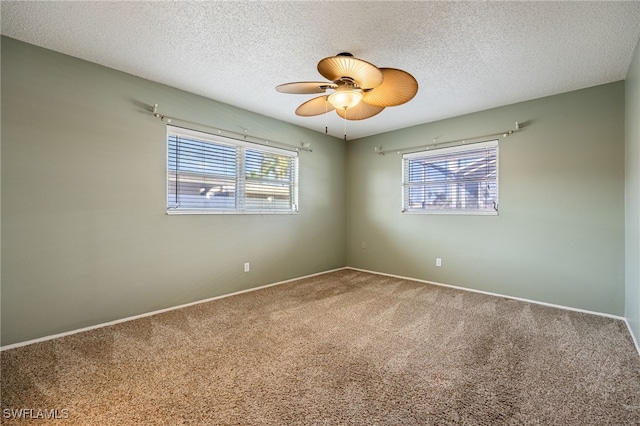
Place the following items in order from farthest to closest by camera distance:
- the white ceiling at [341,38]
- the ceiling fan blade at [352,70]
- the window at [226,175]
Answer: the window at [226,175], the white ceiling at [341,38], the ceiling fan blade at [352,70]

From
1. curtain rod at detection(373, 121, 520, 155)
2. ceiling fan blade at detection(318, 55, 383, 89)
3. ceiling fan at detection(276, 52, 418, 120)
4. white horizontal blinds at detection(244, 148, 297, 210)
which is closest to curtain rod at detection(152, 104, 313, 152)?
white horizontal blinds at detection(244, 148, 297, 210)

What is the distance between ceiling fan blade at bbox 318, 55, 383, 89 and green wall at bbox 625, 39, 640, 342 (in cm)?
217

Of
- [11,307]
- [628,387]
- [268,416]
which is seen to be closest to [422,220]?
[628,387]

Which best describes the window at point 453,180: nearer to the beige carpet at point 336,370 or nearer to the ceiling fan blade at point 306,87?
the beige carpet at point 336,370

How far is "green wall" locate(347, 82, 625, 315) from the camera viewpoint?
3055mm

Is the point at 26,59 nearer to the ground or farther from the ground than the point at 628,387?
farther from the ground

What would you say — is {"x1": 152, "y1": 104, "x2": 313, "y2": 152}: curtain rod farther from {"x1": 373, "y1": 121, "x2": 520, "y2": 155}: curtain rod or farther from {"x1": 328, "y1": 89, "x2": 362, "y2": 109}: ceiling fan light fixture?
{"x1": 328, "y1": 89, "x2": 362, "y2": 109}: ceiling fan light fixture

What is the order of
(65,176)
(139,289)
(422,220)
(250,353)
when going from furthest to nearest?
1. (422,220)
2. (139,289)
3. (65,176)
4. (250,353)

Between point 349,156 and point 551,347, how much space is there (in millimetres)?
3991

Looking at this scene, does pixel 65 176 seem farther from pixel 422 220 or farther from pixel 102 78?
pixel 422 220

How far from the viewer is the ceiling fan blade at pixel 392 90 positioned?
1985 mm

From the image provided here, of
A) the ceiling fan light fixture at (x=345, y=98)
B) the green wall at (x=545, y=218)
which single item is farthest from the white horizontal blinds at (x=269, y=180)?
the ceiling fan light fixture at (x=345, y=98)

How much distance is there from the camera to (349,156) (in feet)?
17.9

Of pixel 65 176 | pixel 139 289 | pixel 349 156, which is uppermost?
pixel 349 156
